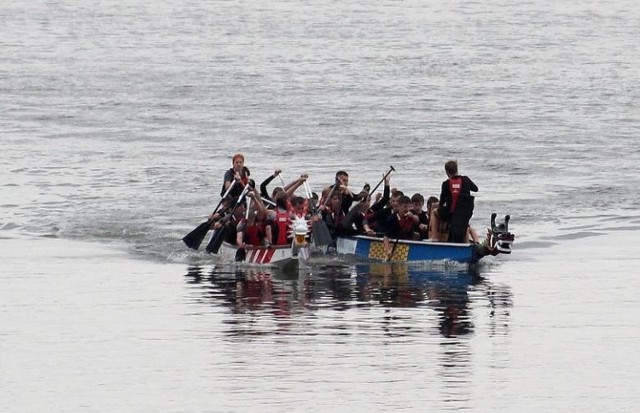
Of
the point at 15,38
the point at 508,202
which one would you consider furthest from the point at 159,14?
the point at 508,202

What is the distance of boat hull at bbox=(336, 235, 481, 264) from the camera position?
30.3 metres

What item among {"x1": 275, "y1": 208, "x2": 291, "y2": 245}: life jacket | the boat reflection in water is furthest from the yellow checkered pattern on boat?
{"x1": 275, "y1": 208, "x2": 291, "y2": 245}: life jacket

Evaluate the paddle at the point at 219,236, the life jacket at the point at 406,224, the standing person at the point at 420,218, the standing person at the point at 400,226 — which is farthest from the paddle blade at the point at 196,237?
the standing person at the point at 420,218

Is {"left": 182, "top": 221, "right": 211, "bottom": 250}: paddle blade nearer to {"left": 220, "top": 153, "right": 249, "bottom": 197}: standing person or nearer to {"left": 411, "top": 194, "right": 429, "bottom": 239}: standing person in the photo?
{"left": 220, "top": 153, "right": 249, "bottom": 197}: standing person

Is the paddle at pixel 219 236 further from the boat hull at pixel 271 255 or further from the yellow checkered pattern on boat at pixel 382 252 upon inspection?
the yellow checkered pattern on boat at pixel 382 252

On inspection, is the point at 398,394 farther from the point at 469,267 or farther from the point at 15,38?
the point at 15,38

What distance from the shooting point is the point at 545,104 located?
68.9 metres

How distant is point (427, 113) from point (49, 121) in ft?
47.6

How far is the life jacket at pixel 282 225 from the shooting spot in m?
30.7

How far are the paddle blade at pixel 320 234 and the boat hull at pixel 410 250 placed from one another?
3.77 ft

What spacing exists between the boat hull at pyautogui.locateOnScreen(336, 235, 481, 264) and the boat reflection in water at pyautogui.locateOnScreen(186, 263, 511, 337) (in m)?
0.22

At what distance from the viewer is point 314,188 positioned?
4700 centimetres

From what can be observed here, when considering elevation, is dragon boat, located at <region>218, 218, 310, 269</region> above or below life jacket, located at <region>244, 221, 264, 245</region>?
below

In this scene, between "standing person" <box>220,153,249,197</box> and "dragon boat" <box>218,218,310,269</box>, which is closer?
"dragon boat" <box>218,218,310,269</box>
